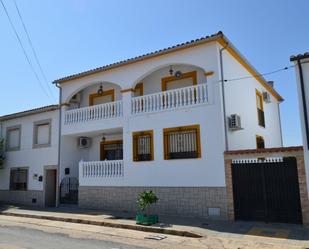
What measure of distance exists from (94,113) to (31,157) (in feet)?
17.4

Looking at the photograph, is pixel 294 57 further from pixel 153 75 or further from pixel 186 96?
pixel 153 75

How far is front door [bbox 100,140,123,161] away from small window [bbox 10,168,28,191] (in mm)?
4888

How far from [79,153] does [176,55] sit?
819 cm

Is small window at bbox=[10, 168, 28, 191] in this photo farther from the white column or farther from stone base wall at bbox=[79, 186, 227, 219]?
the white column

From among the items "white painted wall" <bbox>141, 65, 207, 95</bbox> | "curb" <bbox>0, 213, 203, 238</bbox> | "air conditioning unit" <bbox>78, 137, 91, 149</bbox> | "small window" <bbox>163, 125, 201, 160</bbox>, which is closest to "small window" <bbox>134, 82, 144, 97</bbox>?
"white painted wall" <bbox>141, 65, 207, 95</bbox>

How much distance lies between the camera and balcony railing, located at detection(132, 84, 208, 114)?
40.7 feet

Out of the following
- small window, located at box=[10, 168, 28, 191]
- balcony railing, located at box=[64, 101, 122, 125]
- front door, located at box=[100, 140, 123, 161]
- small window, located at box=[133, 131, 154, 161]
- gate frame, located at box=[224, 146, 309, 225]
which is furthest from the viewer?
small window, located at box=[10, 168, 28, 191]

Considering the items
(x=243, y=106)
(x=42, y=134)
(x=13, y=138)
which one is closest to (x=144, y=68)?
(x=243, y=106)

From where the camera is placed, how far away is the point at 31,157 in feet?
58.5

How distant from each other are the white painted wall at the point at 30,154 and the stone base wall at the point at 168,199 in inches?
126

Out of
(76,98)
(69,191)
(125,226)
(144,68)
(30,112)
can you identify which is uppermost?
(144,68)

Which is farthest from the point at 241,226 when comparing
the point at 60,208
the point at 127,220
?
the point at 60,208

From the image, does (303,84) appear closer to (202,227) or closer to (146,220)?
(202,227)

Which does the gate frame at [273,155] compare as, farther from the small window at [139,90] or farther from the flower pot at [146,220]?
the small window at [139,90]
